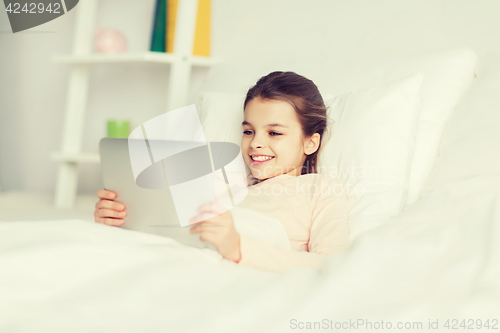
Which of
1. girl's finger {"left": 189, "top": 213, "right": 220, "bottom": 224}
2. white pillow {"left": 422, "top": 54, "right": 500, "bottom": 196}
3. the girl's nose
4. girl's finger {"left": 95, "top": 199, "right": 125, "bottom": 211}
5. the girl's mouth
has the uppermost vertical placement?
white pillow {"left": 422, "top": 54, "right": 500, "bottom": 196}

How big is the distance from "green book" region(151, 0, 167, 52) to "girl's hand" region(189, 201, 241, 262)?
124 cm

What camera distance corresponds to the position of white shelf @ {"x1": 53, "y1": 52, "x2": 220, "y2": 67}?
4.99 feet

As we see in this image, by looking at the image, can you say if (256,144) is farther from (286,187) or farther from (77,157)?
(77,157)

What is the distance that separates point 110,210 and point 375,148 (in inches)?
21.9

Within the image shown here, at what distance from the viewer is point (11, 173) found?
2.08m

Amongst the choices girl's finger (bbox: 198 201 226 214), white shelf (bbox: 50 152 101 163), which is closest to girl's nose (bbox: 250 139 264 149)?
girl's finger (bbox: 198 201 226 214)

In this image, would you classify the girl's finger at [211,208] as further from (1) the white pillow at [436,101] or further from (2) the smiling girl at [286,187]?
(1) the white pillow at [436,101]

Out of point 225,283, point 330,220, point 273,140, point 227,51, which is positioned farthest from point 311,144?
point 227,51

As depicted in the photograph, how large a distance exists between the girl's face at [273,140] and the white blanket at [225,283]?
0.40 m

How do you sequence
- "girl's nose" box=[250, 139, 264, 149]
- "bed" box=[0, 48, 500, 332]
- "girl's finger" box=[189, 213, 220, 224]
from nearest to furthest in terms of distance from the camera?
"bed" box=[0, 48, 500, 332] → "girl's finger" box=[189, 213, 220, 224] → "girl's nose" box=[250, 139, 264, 149]

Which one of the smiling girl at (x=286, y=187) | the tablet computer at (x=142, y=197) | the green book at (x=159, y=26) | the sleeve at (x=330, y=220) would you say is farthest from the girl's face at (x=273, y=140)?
the green book at (x=159, y=26)

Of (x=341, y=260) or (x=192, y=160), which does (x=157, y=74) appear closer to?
(x=192, y=160)

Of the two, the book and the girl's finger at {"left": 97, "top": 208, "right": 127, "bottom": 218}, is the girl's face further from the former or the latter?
the book

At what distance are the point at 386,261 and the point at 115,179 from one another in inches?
17.9
